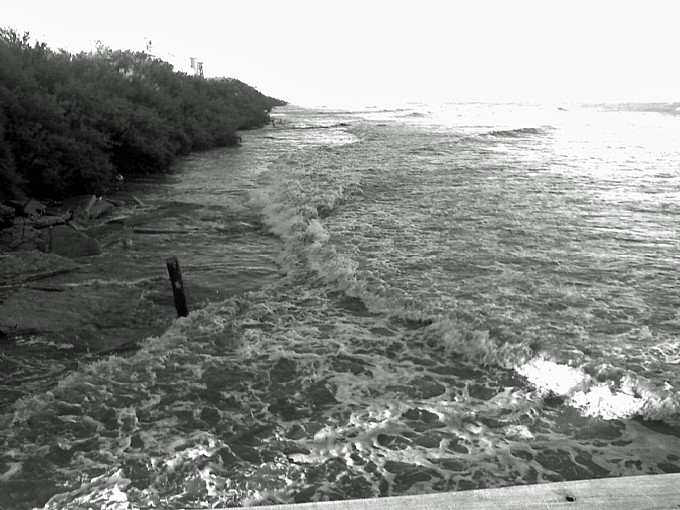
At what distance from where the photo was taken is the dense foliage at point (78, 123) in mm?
11961

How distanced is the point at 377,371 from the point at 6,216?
7609 mm

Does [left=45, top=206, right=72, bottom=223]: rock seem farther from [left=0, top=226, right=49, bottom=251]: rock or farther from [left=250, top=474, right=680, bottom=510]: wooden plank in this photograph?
[left=250, top=474, right=680, bottom=510]: wooden plank

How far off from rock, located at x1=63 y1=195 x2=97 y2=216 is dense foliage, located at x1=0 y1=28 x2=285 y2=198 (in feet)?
1.64

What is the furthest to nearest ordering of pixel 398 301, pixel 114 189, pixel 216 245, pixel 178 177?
pixel 178 177 → pixel 114 189 → pixel 216 245 → pixel 398 301

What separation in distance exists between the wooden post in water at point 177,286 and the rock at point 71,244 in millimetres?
3329

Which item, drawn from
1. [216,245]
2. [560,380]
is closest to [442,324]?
[560,380]

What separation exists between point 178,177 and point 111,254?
8.49 meters

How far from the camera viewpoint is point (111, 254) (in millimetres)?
9438

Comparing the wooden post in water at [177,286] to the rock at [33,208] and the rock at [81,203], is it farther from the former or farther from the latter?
the rock at [81,203]

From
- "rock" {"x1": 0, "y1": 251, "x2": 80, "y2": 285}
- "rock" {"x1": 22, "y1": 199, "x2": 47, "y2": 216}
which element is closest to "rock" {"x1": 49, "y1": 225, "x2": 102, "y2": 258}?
"rock" {"x1": 0, "y1": 251, "x2": 80, "y2": 285}

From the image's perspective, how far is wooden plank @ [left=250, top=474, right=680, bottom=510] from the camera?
6.62ft

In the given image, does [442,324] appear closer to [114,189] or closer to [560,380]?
[560,380]

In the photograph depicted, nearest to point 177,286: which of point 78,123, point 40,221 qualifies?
point 40,221

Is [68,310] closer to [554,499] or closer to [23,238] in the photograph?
[23,238]
